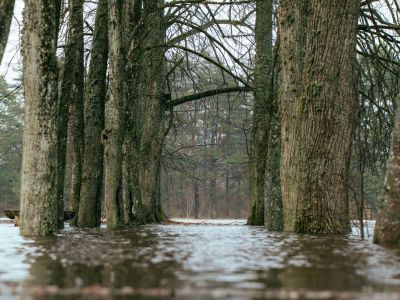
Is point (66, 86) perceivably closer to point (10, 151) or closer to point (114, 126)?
point (114, 126)

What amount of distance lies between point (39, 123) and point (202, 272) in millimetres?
5215

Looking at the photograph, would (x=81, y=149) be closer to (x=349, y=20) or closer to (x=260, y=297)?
(x=349, y=20)

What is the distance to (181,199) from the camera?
6109cm

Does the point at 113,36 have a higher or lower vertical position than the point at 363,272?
higher

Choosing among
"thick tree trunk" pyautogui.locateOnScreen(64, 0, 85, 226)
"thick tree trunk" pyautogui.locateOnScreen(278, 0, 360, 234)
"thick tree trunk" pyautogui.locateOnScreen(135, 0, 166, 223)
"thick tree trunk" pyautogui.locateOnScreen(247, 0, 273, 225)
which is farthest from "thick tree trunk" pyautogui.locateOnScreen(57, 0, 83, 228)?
"thick tree trunk" pyautogui.locateOnScreen(278, 0, 360, 234)

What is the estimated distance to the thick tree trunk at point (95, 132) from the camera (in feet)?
47.8

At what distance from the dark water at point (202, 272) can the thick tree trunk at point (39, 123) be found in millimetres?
2220

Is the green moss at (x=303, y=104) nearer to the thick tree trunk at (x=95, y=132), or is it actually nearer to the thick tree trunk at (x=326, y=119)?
the thick tree trunk at (x=326, y=119)

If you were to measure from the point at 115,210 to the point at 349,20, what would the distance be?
19.4 feet

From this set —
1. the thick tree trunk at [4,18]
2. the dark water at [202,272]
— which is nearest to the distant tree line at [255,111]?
the thick tree trunk at [4,18]

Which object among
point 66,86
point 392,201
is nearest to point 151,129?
point 66,86

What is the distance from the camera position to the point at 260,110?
17.9 metres

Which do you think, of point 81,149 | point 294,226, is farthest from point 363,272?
point 81,149

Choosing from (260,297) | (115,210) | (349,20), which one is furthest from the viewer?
(115,210)
